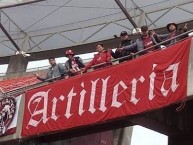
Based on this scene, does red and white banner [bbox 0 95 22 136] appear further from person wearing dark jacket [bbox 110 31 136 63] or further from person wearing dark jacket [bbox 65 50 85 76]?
person wearing dark jacket [bbox 110 31 136 63]

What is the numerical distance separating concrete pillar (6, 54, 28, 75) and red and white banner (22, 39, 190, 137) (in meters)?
11.3

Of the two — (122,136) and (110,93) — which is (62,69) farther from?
(122,136)

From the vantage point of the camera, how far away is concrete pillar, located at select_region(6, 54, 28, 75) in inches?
923

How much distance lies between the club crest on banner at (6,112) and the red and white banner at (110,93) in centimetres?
57

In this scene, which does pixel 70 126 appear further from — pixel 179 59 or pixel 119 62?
pixel 179 59

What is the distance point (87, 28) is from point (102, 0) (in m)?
2.23

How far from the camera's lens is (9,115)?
1259cm

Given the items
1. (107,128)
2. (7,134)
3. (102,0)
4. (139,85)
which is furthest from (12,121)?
(102,0)

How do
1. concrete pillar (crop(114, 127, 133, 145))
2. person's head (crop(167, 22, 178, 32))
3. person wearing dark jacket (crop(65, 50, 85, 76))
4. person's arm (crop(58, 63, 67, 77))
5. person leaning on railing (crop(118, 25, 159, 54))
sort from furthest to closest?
concrete pillar (crop(114, 127, 133, 145))
person's arm (crop(58, 63, 67, 77))
person wearing dark jacket (crop(65, 50, 85, 76))
person leaning on railing (crop(118, 25, 159, 54))
person's head (crop(167, 22, 178, 32))

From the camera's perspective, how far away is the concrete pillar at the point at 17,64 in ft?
76.9

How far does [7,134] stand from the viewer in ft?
40.8

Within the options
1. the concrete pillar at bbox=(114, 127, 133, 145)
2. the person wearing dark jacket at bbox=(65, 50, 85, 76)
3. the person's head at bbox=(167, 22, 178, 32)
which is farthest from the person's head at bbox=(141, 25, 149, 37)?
the concrete pillar at bbox=(114, 127, 133, 145)

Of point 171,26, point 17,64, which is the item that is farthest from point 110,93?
point 17,64

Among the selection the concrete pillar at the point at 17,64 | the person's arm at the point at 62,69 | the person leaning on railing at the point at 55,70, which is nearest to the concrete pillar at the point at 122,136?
the concrete pillar at the point at 17,64
